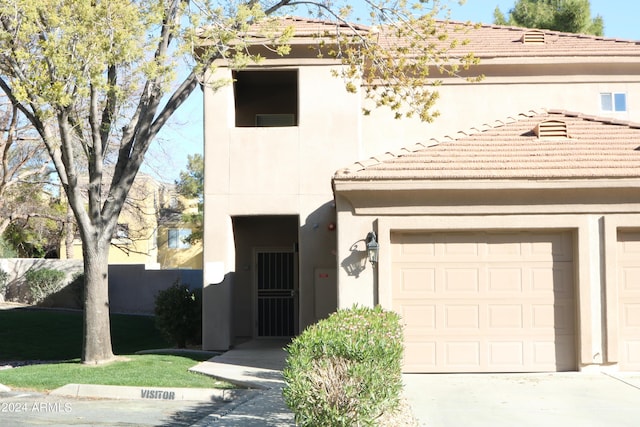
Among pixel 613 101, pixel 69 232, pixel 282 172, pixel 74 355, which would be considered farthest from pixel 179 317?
pixel 69 232

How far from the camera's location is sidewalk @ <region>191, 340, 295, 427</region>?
1002 centimetres

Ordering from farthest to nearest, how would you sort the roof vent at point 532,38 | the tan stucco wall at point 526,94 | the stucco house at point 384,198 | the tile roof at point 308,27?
1. the roof vent at point 532,38
2. the tan stucco wall at point 526,94
3. the tile roof at point 308,27
4. the stucco house at point 384,198

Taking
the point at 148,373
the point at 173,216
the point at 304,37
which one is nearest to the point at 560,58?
the point at 304,37

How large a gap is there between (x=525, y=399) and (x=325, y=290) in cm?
716

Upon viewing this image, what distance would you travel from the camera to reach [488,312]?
44.0 feet

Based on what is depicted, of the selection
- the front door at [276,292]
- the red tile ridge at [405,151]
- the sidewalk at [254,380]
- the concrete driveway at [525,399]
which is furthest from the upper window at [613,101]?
the sidewalk at [254,380]

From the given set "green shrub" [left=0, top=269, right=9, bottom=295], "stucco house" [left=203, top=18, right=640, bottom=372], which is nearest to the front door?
"stucco house" [left=203, top=18, right=640, bottom=372]

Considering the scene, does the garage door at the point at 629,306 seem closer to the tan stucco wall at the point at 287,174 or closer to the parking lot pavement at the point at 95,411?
the tan stucco wall at the point at 287,174

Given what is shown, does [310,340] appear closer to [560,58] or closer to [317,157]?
[317,157]

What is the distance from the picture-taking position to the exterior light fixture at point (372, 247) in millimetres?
13133

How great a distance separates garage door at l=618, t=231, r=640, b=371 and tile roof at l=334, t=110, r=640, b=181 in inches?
54.2

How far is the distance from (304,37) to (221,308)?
5.99m

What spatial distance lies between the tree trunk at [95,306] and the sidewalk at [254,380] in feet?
6.76

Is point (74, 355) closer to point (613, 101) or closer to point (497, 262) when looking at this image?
point (497, 262)
